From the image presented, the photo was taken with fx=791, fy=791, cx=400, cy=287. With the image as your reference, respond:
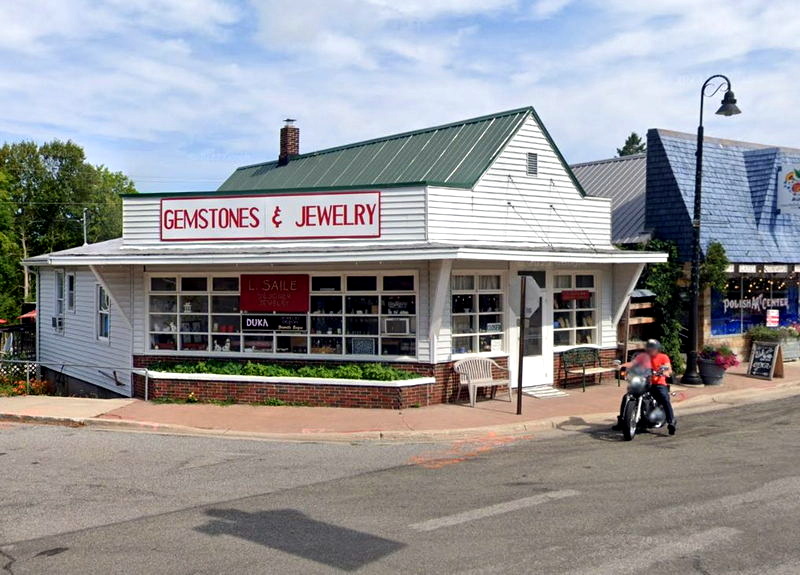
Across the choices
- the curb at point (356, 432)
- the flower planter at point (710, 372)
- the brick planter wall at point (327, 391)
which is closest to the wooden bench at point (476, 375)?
the brick planter wall at point (327, 391)

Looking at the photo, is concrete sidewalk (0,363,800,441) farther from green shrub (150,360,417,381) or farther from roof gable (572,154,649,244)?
roof gable (572,154,649,244)

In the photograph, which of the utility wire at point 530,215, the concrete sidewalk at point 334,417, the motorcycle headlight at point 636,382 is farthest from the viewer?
the utility wire at point 530,215

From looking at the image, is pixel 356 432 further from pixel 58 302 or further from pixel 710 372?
pixel 58 302

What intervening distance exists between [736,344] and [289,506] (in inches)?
654

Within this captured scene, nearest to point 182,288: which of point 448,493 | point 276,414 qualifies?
point 276,414

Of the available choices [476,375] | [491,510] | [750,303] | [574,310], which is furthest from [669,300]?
[491,510]

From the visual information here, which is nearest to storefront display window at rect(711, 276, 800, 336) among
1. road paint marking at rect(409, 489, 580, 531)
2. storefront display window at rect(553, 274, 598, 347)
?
storefront display window at rect(553, 274, 598, 347)

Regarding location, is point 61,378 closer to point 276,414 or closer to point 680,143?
point 276,414

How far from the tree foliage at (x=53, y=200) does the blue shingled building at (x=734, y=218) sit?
51.9 meters

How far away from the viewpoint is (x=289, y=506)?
8.52 m

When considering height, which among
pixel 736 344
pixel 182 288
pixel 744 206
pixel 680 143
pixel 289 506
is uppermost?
pixel 680 143

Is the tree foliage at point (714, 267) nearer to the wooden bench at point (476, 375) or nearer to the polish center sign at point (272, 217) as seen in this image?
the wooden bench at point (476, 375)

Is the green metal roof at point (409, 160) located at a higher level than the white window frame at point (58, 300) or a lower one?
higher

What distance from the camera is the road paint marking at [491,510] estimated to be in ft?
25.3
